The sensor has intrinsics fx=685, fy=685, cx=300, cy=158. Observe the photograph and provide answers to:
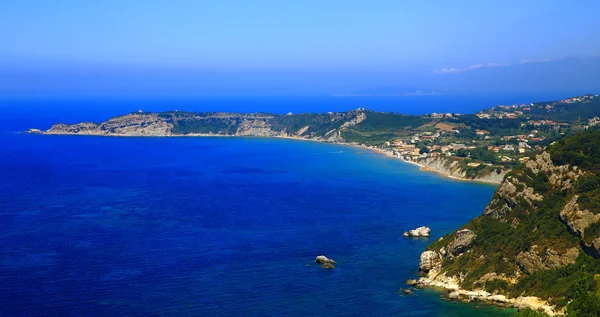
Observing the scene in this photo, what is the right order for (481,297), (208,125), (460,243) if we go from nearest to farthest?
(481,297) < (460,243) < (208,125)

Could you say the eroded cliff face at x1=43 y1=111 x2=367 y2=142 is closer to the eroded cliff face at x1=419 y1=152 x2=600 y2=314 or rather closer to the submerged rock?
the eroded cliff face at x1=419 y1=152 x2=600 y2=314

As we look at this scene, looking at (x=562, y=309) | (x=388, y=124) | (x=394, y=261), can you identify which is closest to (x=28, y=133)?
(x=388, y=124)

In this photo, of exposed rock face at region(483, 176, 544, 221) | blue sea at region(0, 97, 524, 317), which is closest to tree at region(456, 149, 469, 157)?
blue sea at region(0, 97, 524, 317)

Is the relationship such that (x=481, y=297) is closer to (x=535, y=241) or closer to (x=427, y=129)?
(x=535, y=241)

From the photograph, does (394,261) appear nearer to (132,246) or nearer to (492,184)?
(132,246)

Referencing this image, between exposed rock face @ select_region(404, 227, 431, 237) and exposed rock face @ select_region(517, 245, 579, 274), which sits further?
exposed rock face @ select_region(404, 227, 431, 237)

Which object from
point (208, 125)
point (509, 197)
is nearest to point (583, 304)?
point (509, 197)
